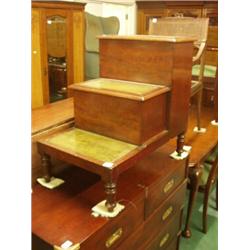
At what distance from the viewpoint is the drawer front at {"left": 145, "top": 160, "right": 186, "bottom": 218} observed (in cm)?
133

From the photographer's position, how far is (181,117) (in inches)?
55.7

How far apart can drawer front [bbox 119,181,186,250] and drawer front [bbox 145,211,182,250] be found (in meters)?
0.02

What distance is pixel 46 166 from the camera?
125 cm

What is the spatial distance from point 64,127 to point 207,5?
11.9ft

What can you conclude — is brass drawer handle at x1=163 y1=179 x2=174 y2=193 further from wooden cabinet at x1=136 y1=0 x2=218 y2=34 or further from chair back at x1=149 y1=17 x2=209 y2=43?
wooden cabinet at x1=136 y1=0 x2=218 y2=34

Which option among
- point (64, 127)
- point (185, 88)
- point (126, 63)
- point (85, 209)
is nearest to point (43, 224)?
point (85, 209)

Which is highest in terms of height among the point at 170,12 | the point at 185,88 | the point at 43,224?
the point at 170,12

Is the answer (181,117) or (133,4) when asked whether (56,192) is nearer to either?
(181,117)

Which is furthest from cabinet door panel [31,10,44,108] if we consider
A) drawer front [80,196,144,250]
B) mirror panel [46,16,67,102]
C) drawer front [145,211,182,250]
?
drawer front [80,196,144,250]

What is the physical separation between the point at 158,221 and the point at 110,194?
0.52m

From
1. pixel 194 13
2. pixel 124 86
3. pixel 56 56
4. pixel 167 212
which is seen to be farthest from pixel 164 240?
pixel 194 13

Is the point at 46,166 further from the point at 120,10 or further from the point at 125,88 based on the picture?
the point at 120,10

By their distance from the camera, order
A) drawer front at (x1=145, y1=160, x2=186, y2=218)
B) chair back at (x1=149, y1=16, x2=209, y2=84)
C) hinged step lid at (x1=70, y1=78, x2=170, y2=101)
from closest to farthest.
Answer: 1. hinged step lid at (x1=70, y1=78, x2=170, y2=101)
2. drawer front at (x1=145, y1=160, x2=186, y2=218)
3. chair back at (x1=149, y1=16, x2=209, y2=84)

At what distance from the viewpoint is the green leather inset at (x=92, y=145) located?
3.55 ft
